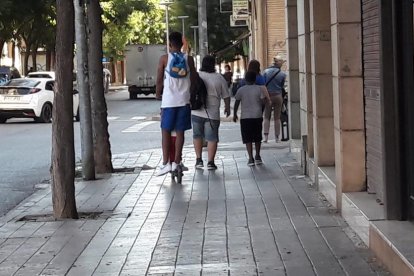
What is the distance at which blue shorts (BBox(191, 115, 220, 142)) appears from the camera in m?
12.7

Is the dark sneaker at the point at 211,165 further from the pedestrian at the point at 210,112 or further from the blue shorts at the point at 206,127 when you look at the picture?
the blue shorts at the point at 206,127

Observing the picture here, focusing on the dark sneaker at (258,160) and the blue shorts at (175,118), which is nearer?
the blue shorts at (175,118)

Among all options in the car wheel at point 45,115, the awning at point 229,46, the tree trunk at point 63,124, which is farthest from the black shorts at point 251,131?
the awning at point 229,46

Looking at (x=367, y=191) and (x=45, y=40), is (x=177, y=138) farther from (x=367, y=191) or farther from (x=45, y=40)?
(x=45, y=40)

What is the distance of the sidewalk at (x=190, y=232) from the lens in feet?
21.7

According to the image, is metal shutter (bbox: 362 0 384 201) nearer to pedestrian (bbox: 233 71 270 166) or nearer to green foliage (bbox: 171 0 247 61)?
pedestrian (bbox: 233 71 270 166)

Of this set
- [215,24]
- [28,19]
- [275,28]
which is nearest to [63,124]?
[275,28]

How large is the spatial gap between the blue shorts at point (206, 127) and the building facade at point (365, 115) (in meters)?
1.41

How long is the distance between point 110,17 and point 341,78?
39.6 meters

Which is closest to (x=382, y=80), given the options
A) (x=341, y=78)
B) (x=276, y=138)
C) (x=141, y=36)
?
(x=341, y=78)

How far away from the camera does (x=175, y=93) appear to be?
37.4 ft

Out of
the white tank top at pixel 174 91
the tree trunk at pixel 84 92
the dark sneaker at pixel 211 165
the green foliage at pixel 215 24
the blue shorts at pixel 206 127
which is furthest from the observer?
the green foliage at pixel 215 24

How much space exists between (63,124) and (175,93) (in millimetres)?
2648

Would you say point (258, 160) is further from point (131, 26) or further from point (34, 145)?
point (131, 26)
